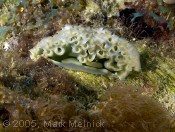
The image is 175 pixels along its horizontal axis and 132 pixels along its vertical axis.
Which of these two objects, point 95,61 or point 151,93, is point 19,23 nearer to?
point 95,61

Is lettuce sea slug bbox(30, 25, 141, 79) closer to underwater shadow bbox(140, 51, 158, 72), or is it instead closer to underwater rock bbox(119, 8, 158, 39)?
underwater shadow bbox(140, 51, 158, 72)

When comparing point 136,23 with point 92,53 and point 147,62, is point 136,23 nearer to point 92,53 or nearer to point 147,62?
point 147,62

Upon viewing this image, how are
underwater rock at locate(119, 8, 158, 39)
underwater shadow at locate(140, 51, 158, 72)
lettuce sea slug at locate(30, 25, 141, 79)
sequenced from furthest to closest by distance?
1. underwater rock at locate(119, 8, 158, 39)
2. underwater shadow at locate(140, 51, 158, 72)
3. lettuce sea slug at locate(30, 25, 141, 79)

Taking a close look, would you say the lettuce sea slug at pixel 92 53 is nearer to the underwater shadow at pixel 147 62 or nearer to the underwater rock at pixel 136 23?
the underwater shadow at pixel 147 62

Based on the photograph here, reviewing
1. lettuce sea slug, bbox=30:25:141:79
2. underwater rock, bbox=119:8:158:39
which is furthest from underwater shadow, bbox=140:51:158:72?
underwater rock, bbox=119:8:158:39

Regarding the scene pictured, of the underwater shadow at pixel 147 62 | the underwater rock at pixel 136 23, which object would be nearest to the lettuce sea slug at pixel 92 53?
the underwater shadow at pixel 147 62

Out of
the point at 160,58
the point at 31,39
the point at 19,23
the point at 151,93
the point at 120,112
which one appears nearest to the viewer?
the point at 120,112

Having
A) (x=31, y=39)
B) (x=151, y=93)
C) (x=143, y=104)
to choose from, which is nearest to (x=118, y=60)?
(x=151, y=93)

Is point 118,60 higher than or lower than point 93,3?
lower
